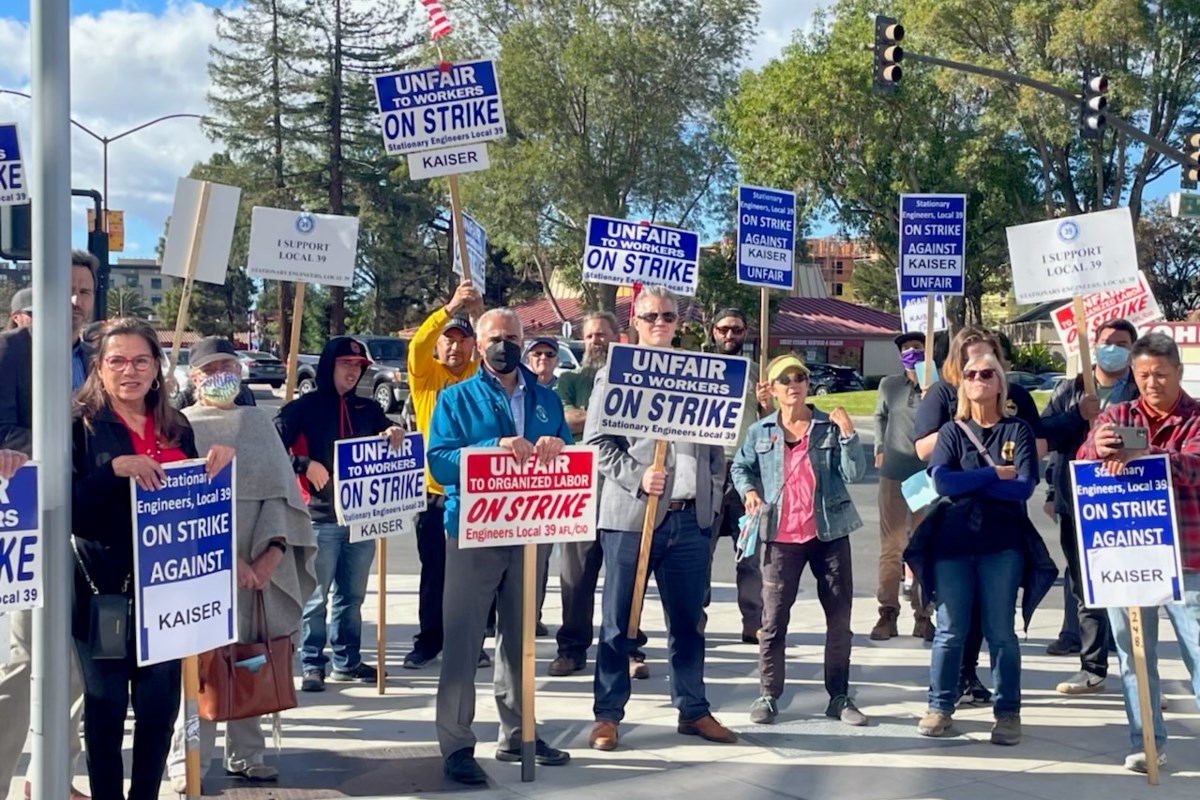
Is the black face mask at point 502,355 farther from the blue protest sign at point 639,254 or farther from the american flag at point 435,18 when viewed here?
the blue protest sign at point 639,254

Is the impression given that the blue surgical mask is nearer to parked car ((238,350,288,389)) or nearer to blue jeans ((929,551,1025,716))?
blue jeans ((929,551,1025,716))

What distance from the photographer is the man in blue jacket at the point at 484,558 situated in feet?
19.0

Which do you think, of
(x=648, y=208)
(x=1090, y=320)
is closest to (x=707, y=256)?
(x=648, y=208)

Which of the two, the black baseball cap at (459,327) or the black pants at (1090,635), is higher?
the black baseball cap at (459,327)

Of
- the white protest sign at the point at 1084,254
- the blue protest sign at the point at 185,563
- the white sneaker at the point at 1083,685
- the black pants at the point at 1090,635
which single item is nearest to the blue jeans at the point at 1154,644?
the white sneaker at the point at 1083,685

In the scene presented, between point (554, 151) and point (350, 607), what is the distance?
1424 inches

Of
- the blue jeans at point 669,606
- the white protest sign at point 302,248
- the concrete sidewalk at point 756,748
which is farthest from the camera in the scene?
the white protest sign at point 302,248

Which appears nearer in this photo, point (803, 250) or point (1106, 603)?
point (1106, 603)

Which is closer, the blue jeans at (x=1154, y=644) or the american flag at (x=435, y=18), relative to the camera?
the blue jeans at (x=1154, y=644)

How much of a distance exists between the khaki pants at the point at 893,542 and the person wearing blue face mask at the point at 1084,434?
1163 mm

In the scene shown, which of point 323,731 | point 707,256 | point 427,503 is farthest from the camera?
point 707,256

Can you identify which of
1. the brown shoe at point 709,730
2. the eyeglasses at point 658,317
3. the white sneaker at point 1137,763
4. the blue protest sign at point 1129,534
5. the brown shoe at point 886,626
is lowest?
the white sneaker at point 1137,763

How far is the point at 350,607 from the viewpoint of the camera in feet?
24.6

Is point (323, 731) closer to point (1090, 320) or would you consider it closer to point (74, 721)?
point (74, 721)
